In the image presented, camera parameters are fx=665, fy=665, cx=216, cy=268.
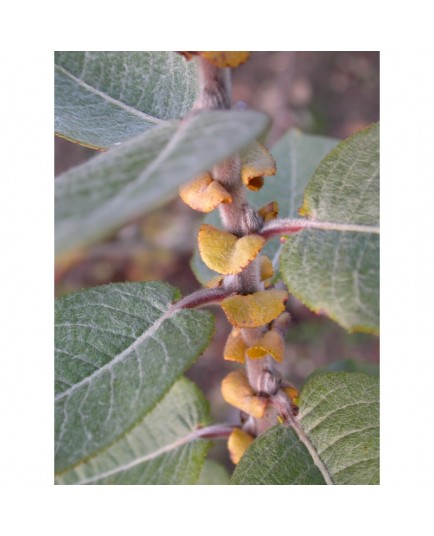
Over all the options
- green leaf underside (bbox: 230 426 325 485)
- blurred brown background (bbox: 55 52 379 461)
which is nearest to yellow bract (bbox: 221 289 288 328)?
green leaf underside (bbox: 230 426 325 485)

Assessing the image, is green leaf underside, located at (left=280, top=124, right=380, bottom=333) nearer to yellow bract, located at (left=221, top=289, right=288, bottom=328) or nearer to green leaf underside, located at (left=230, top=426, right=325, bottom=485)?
yellow bract, located at (left=221, top=289, right=288, bottom=328)

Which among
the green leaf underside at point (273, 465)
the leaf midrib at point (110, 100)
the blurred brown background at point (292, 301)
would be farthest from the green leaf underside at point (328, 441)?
the blurred brown background at point (292, 301)

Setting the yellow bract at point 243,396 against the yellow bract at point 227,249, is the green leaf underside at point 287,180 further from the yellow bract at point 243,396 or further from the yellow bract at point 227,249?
the yellow bract at point 227,249

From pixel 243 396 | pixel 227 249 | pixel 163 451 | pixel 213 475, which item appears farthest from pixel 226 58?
pixel 213 475

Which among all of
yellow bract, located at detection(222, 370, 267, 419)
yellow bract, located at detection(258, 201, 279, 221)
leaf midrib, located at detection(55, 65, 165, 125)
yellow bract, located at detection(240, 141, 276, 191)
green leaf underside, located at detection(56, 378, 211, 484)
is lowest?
green leaf underside, located at detection(56, 378, 211, 484)

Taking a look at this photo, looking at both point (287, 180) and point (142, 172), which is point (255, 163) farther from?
point (287, 180)

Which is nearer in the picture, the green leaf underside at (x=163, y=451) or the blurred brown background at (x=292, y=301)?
the green leaf underside at (x=163, y=451)

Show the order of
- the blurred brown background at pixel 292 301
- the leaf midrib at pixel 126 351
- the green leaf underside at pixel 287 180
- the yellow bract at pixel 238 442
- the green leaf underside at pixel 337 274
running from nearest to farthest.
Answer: the green leaf underside at pixel 337 274 → the leaf midrib at pixel 126 351 → the yellow bract at pixel 238 442 → the green leaf underside at pixel 287 180 → the blurred brown background at pixel 292 301
